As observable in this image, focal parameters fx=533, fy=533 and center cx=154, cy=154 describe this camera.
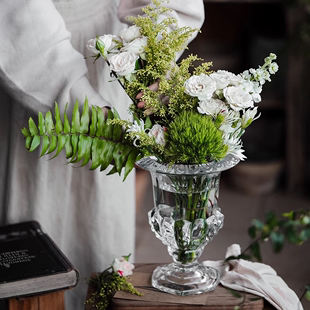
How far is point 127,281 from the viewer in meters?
1.01

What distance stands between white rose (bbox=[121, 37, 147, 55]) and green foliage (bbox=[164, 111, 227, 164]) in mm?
148

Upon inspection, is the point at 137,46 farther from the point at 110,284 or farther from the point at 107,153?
the point at 110,284

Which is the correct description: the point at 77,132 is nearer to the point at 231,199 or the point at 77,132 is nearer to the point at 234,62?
the point at 231,199

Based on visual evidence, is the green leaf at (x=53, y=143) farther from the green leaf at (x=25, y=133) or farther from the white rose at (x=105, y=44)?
the white rose at (x=105, y=44)

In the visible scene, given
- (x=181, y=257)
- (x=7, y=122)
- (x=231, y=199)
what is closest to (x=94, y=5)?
(x=7, y=122)

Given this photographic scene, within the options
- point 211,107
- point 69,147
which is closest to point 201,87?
point 211,107

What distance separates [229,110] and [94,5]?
49 centimetres

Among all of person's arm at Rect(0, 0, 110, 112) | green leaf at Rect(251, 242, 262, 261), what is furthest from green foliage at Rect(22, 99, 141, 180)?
green leaf at Rect(251, 242, 262, 261)

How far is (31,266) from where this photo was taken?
0.98 meters

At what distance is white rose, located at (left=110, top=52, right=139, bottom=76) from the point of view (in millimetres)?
889

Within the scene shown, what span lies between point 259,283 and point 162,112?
37 centimetres

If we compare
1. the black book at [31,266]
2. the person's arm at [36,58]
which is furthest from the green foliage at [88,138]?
the black book at [31,266]

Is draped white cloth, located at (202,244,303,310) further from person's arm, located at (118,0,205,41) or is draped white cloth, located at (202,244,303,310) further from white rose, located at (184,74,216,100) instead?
person's arm, located at (118,0,205,41)

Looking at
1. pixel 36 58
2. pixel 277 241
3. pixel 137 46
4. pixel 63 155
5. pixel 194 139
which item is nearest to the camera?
pixel 277 241
